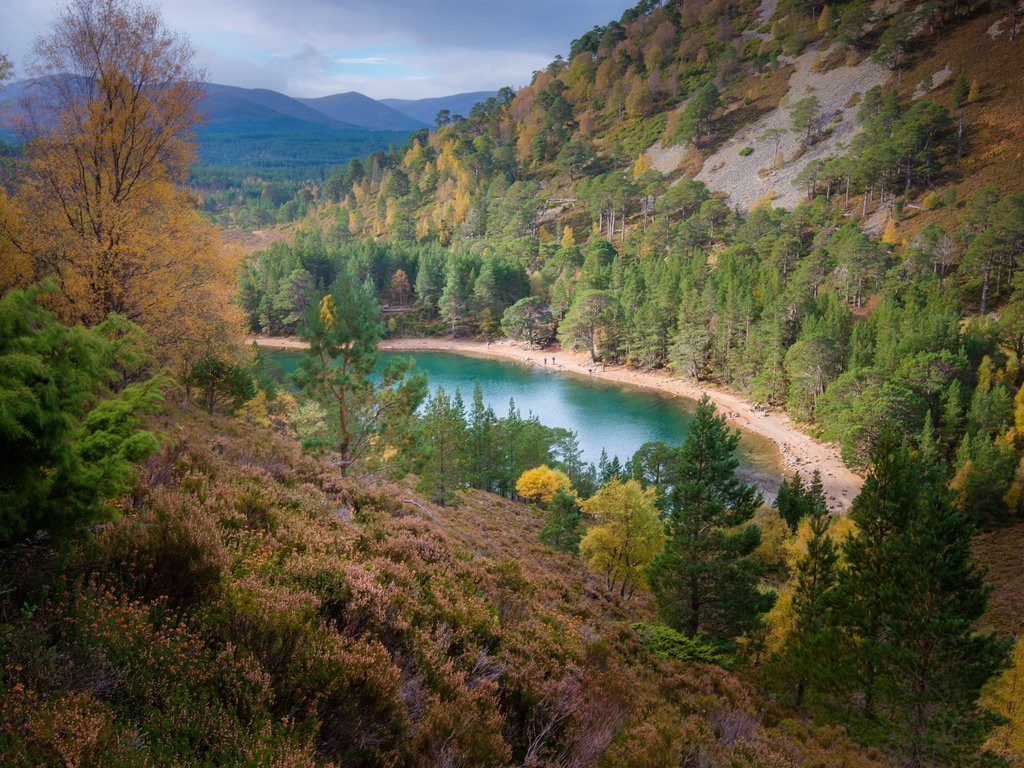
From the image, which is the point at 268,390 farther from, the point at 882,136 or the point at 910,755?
the point at 882,136

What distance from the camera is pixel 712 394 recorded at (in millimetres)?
62156

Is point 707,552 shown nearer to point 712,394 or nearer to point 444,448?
point 444,448

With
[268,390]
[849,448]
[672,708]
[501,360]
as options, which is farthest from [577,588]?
[501,360]

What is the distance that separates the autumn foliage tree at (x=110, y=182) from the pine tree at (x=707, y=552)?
15.0 metres

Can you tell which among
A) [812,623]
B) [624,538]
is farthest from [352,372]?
[812,623]

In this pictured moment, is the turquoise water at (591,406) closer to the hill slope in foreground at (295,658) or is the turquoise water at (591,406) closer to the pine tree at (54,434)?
the hill slope in foreground at (295,658)

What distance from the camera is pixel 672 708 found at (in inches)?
304

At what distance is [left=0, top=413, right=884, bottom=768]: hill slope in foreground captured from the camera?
333 cm

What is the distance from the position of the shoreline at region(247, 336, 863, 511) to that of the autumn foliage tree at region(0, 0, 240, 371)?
1316 cm

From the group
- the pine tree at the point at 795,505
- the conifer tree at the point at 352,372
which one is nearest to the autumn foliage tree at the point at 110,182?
the conifer tree at the point at 352,372

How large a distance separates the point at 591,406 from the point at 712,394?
14.4 metres

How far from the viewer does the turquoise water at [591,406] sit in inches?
→ 1880

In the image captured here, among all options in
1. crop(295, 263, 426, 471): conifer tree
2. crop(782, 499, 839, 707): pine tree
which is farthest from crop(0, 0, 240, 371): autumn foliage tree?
crop(782, 499, 839, 707): pine tree

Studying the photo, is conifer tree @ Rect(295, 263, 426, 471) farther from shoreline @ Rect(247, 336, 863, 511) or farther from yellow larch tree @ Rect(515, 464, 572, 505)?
yellow larch tree @ Rect(515, 464, 572, 505)
